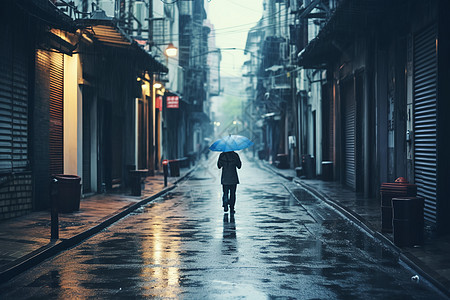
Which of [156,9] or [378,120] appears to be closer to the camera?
[378,120]

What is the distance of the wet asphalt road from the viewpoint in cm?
659

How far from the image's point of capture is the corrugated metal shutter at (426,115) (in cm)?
1152

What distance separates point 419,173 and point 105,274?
300 inches

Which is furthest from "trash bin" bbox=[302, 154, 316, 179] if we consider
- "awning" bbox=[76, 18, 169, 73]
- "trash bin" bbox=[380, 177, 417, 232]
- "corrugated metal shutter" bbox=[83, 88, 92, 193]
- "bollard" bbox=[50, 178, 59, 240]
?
"bollard" bbox=[50, 178, 59, 240]

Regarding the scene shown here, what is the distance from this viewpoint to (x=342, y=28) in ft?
61.2

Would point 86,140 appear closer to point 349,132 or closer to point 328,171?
point 349,132

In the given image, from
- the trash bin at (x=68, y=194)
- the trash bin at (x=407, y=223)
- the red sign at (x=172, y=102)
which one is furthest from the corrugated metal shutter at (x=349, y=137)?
the red sign at (x=172, y=102)

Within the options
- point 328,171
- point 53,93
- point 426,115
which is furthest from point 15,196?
point 328,171

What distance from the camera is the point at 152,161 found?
33.0m

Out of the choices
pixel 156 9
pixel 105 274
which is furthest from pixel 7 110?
pixel 156 9

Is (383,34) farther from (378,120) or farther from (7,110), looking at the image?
(7,110)

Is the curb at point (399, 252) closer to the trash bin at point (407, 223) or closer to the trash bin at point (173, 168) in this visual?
the trash bin at point (407, 223)

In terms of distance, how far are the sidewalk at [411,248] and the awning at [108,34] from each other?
7.89 m

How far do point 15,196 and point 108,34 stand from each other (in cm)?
649
